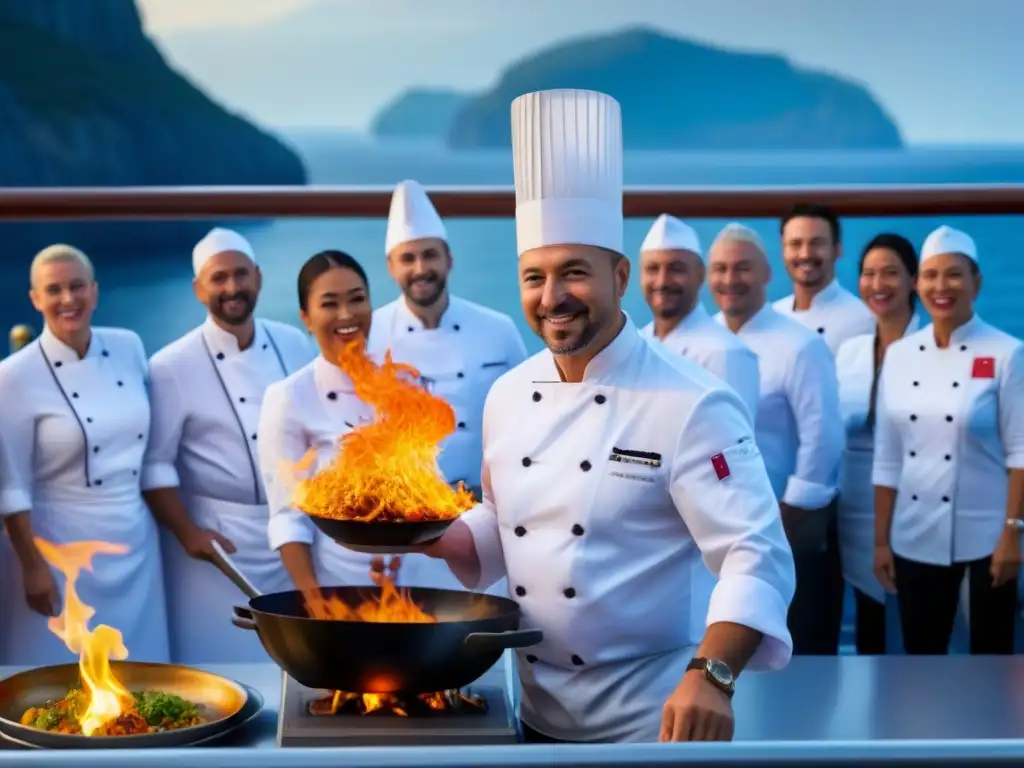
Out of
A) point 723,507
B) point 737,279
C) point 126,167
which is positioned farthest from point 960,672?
point 126,167

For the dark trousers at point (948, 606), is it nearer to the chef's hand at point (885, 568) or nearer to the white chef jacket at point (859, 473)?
the chef's hand at point (885, 568)

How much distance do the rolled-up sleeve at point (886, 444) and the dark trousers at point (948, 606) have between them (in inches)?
8.1

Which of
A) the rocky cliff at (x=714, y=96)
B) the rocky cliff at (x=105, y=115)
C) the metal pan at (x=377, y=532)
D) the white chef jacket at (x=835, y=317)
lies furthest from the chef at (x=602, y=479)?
the rocky cliff at (x=105, y=115)

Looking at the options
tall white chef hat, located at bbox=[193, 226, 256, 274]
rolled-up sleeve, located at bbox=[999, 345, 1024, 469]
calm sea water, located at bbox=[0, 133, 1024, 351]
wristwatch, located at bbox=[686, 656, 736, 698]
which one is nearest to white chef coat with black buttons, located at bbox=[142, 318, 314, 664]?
tall white chef hat, located at bbox=[193, 226, 256, 274]

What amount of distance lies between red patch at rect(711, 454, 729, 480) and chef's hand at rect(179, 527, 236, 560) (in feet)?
6.20

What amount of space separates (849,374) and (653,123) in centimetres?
757

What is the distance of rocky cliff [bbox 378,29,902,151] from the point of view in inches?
427

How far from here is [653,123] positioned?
10.9 metres

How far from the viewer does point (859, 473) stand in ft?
11.8

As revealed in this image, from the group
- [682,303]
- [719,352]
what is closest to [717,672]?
[719,352]

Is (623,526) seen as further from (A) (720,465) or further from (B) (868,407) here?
(B) (868,407)

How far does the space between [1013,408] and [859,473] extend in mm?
497

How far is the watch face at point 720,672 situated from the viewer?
1420 millimetres

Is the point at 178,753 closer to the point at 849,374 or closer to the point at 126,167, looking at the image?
the point at 849,374
